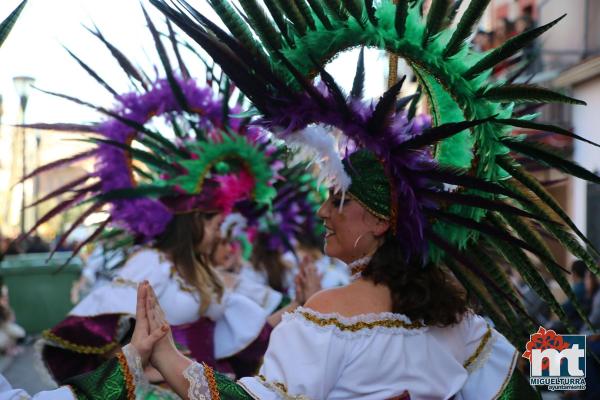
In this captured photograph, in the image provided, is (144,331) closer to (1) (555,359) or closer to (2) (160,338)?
(2) (160,338)

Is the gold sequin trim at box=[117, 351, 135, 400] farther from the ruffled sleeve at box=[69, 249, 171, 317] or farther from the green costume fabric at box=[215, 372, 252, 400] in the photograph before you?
the ruffled sleeve at box=[69, 249, 171, 317]

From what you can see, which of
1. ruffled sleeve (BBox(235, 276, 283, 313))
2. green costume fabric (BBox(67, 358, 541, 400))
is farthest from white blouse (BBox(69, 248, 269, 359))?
green costume fabric (BBox(67, 358, 541, 400))

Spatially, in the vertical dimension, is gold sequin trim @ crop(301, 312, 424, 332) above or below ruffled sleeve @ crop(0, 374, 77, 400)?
above

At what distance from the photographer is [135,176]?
413cm

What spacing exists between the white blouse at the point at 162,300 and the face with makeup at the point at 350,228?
4.85ft

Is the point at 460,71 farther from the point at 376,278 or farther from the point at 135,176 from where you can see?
the point at 135,176

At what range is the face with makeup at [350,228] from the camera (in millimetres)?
2410

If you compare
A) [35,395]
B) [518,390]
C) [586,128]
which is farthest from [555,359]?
[586,128]

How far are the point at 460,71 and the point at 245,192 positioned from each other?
1983 millimetres

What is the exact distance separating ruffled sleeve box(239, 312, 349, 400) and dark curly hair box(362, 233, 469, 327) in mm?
278

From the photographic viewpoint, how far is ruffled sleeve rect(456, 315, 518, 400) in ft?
8.25

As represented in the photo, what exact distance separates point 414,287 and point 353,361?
1.13 feet

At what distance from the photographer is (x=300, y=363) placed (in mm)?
2143

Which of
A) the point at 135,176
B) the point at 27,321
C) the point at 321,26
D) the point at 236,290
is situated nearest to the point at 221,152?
the point at 135,176
